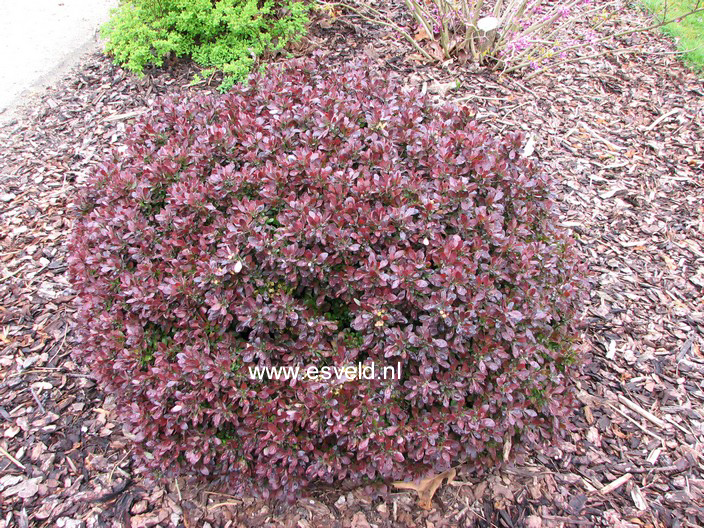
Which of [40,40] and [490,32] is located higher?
[40,40]

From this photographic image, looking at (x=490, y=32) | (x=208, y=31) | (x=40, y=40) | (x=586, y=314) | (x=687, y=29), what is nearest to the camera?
(x=586, y=314)

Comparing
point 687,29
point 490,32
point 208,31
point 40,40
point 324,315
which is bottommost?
point 687,29

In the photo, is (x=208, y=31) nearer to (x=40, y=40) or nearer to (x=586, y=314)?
(x=40, y=40)

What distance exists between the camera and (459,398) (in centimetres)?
189

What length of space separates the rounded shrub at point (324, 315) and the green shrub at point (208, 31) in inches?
92.5

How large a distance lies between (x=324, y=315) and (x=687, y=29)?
5950 millimetres

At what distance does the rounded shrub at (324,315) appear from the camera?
1875mm

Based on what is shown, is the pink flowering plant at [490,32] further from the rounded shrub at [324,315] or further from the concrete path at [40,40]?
the concrete path at [40,40]

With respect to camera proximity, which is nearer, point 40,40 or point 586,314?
point 586,314

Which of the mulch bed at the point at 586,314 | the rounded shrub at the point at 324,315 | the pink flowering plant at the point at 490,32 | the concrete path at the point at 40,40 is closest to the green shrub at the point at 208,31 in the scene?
the mulch bed at the point at 586,314

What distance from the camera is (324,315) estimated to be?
2.04 m

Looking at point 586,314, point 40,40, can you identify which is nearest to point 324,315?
point 586,314

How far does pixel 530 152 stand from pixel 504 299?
2.30 metres

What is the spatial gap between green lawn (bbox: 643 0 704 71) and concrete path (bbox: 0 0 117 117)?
20.1 feet
